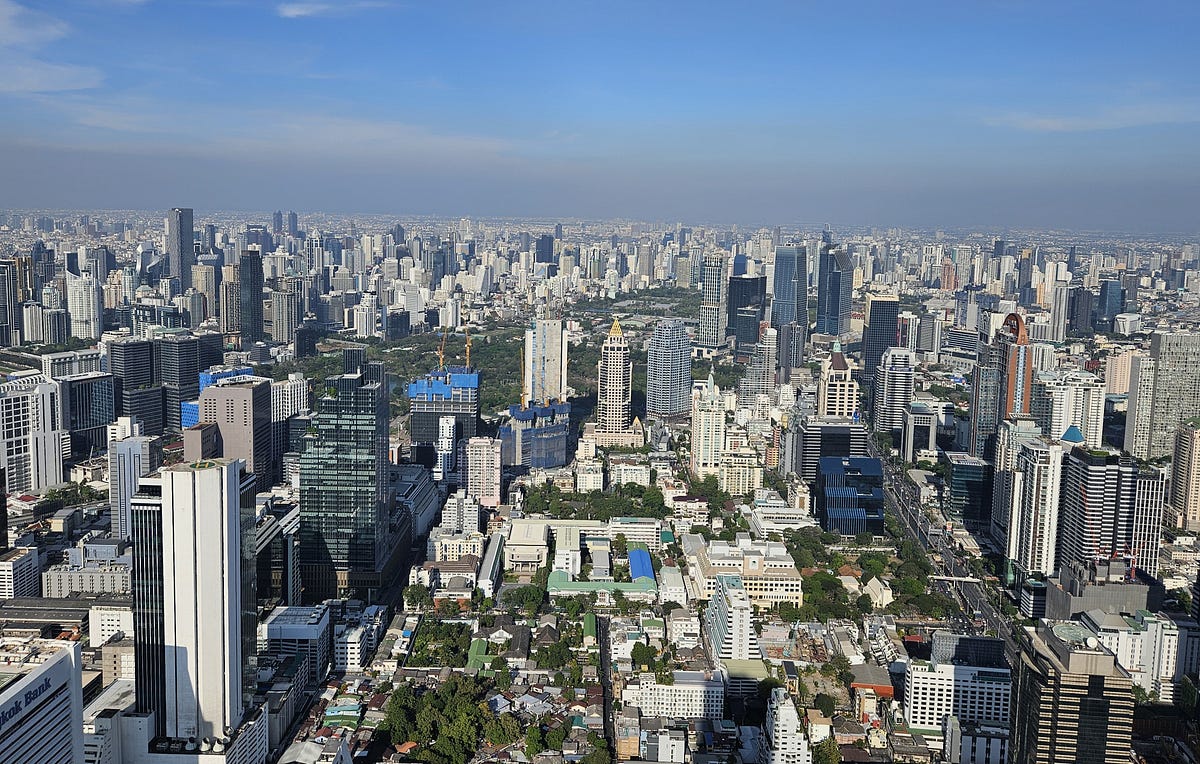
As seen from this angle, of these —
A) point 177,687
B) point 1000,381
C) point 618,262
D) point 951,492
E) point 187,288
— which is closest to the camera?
point 177,687

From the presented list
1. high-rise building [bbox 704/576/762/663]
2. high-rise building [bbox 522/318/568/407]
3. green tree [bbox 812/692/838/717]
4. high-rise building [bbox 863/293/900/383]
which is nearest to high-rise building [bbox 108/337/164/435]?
high-rise building [bbox 522/318/568/407]

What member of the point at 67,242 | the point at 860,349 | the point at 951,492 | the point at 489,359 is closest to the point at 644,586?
the point at 951,492

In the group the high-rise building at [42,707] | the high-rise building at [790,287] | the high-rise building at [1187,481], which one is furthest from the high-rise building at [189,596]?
the high-rise building at [790,287]

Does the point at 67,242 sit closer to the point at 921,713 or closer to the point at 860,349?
the point at 860,349

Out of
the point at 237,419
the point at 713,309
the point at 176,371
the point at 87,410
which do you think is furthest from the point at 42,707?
the point at 713,309

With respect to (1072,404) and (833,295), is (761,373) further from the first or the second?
(833,295)

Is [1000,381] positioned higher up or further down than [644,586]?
higher up

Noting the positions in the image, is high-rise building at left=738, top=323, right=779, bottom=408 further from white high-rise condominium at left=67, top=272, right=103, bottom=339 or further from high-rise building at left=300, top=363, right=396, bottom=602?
white high-rise condominium at left=67, top=272, right=103, bottom=339
